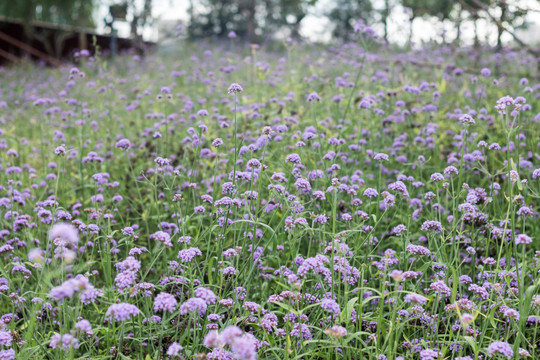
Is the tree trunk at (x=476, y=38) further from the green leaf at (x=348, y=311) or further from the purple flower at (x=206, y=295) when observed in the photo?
the purple flower at (x=206, y=295)

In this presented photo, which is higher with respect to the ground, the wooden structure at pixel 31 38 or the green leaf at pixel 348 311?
the wooden structure at pixel 31 38

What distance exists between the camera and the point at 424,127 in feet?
14.6

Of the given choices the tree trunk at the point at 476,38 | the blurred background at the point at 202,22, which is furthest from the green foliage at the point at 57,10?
the tree trunk at the point at 476,38

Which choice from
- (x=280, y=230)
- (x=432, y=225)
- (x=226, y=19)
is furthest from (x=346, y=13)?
(x=432, y=225)

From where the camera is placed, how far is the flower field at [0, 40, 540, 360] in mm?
2113

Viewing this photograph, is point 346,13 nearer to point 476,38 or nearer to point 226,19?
point 226,19

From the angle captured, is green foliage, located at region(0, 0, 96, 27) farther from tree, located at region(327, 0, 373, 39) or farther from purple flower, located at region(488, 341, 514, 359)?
purple flower, located at region(488, 341, 514, 359)

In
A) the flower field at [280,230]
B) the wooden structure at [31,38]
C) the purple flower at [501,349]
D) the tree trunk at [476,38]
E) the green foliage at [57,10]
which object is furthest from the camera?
the green foliage at [57,10]

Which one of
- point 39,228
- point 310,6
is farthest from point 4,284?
point 310,6

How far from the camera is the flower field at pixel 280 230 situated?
2113 millimetres

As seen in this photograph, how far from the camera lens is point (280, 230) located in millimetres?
3230

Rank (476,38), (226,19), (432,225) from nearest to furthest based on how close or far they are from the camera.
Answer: (432,225) < (476,38) < (226,19)

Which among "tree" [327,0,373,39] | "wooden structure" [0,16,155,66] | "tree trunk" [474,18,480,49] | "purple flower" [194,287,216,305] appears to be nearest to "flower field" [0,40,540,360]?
"purple flower" [194,287,216,305]

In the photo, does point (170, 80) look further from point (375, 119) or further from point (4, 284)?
point (4, 284)
